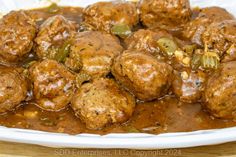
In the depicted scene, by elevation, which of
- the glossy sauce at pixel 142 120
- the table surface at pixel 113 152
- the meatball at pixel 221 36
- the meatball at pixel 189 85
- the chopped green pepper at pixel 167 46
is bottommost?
the table surface at pixel 113 152

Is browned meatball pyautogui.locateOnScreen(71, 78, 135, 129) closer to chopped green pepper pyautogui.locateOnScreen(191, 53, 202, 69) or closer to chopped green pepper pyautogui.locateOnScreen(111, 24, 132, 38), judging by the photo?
chopped green pepper pyautogui.locateOnScreen(191, 53, 202, 69)

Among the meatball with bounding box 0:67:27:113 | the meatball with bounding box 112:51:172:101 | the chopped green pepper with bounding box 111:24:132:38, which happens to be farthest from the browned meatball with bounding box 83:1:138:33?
the meatball with bounding box 0:67:27:113

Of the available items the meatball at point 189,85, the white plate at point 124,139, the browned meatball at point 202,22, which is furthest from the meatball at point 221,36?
the white plate at point 124,139

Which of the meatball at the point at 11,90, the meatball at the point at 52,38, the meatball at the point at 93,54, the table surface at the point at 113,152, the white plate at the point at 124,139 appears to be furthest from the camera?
the meatball at the point at 52,38

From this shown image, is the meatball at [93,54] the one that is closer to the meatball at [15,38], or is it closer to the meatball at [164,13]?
the meatball at [15,38]

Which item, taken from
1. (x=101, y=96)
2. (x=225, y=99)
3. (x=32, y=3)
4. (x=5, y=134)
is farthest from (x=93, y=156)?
(x=32, y=3)

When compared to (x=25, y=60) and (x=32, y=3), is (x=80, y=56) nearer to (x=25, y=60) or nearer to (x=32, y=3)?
(x=25, y=60)

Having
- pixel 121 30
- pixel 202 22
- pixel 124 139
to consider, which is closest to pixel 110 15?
pixel 121 30
